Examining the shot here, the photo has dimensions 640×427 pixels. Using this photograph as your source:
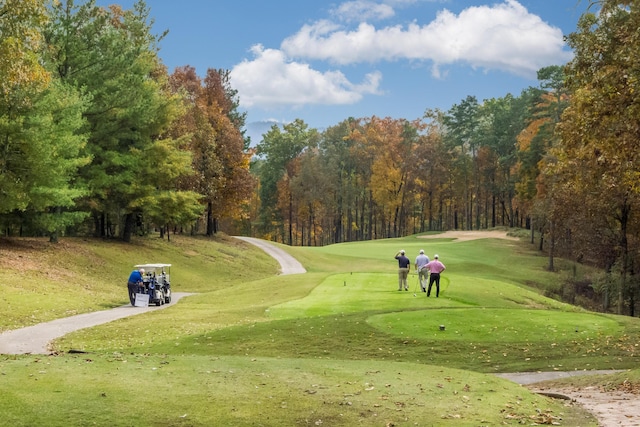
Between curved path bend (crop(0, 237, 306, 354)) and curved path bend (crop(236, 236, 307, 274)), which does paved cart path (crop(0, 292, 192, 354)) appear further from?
curved path bend (crop(236, 236, 307, 274))

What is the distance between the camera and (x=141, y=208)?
43438 mm

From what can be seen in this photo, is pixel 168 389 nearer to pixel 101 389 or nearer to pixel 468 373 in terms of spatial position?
pixel 101 389

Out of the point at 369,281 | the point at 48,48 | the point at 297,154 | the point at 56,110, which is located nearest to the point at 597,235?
the point at 369,281

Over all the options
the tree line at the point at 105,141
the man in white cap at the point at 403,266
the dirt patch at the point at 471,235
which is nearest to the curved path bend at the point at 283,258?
the tree line at the point at 105,141

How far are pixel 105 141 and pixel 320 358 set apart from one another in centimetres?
3191

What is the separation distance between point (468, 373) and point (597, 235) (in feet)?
104

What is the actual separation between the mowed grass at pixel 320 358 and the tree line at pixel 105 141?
5633 millimetres

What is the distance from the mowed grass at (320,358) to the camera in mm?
7930

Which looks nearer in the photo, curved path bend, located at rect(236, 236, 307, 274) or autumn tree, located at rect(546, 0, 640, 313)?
autumn tree, located at rect(546, 0, 640, 313)

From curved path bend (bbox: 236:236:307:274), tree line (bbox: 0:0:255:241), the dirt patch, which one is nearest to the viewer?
tree line (bbox: 0:0:255:241)

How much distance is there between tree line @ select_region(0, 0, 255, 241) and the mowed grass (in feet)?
Answer: 18.5

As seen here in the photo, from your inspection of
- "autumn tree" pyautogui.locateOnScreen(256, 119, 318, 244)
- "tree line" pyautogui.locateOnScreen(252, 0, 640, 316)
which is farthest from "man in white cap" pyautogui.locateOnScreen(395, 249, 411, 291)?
"autumn tree" pyautogui.locateOnScreen(256, 119, 318, 244)

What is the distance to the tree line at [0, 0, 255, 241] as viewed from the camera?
3008cm

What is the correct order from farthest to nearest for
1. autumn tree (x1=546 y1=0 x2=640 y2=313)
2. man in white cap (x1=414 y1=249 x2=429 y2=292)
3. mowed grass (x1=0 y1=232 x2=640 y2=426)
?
man in white cap (x1=414 y1=249 x2=429 y2=292), autumn tree (x1=546 y1=0 x2=640 y2=313), mowed grass (x1=0 y1=232 x2=640 y2=426)
